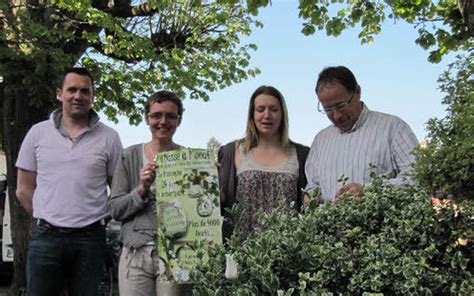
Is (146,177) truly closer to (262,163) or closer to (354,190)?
(262,163)

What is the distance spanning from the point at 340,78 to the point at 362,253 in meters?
1.36

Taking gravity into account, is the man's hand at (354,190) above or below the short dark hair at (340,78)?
below

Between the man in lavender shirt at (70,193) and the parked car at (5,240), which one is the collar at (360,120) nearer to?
the man in lavender shirt at (70,193)

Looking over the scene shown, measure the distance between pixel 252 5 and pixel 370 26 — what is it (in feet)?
8.42

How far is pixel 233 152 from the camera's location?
375cm

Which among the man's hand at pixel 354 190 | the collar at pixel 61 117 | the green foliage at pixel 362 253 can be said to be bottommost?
the green foliage at pixel 362 253

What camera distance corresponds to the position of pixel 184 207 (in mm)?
3096

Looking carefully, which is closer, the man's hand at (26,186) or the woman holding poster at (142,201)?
the woman holding poster at (142,201)

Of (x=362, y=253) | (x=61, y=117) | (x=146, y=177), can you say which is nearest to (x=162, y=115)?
(x=146, y=177)

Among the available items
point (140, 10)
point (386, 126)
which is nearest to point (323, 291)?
point (386, 126)

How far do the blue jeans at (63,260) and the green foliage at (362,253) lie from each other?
5.41 feet

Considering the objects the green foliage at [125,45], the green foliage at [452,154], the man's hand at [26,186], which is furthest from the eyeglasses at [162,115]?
the green foliage at [125,45]

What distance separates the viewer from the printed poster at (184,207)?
3.00 metres

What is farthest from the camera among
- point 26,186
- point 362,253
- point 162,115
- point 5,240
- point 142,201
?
point 5,240
